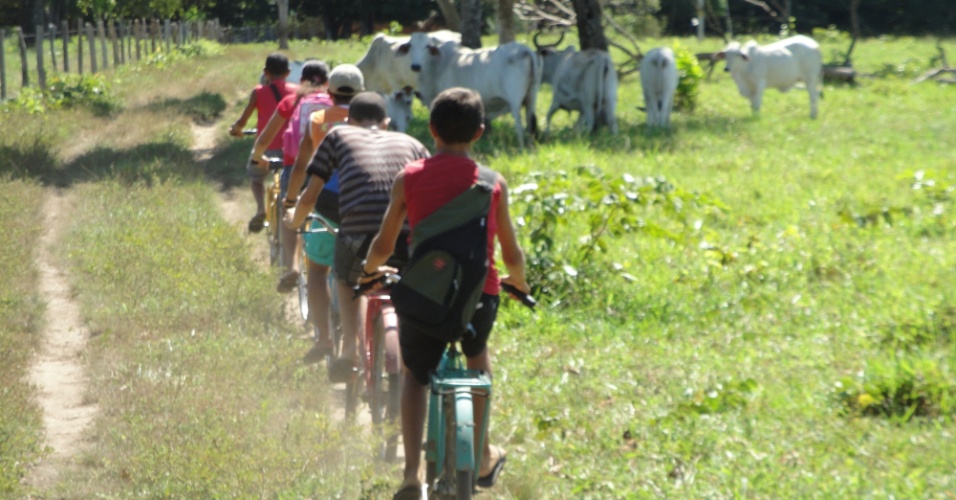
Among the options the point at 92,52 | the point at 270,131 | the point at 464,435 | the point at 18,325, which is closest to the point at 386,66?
the point at 92,52

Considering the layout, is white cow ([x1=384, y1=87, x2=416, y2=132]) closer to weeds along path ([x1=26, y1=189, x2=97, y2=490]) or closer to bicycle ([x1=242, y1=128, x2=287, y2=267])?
weeds along path ([x1=26, y1=189, x2=97, y2=490])

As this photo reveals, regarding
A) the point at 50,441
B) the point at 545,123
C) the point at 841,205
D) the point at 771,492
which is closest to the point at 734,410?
the point at 771,492

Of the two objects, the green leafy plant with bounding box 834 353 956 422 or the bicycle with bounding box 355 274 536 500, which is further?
the green leafy plant with bounding box 834 353 956 422

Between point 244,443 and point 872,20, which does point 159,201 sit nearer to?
point 244,443

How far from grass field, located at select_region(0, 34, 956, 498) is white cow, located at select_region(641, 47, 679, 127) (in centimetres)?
400

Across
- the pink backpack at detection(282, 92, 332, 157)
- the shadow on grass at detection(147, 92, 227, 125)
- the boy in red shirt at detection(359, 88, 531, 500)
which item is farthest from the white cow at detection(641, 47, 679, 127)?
the boy in red shirt at detection(359, 88, 531, 500)

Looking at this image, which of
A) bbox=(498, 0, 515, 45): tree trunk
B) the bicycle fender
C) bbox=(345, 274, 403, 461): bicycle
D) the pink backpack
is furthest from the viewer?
bbox=(498, 0, 515, 45): tree trunk

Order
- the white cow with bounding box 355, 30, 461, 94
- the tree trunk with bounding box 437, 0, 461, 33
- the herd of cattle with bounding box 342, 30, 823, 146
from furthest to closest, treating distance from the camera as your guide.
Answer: the tree trunk with bounding box 437, 0, 461, 33 < the white cow with bounding box 355, 30, 461, 94 < the herd of cattle with bounding box 342, 30, 823, 146

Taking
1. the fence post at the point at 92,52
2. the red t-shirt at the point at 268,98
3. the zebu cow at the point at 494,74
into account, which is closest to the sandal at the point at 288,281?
the red t-shirt at the point at 268,98

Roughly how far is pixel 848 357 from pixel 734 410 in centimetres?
107

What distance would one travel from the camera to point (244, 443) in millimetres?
5566

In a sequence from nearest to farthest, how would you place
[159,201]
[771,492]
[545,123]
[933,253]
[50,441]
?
[771,492], [50,441], [933,253], [159,201], [545,123]

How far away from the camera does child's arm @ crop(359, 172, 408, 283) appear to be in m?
4.25

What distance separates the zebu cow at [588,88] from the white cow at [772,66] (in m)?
3.31
